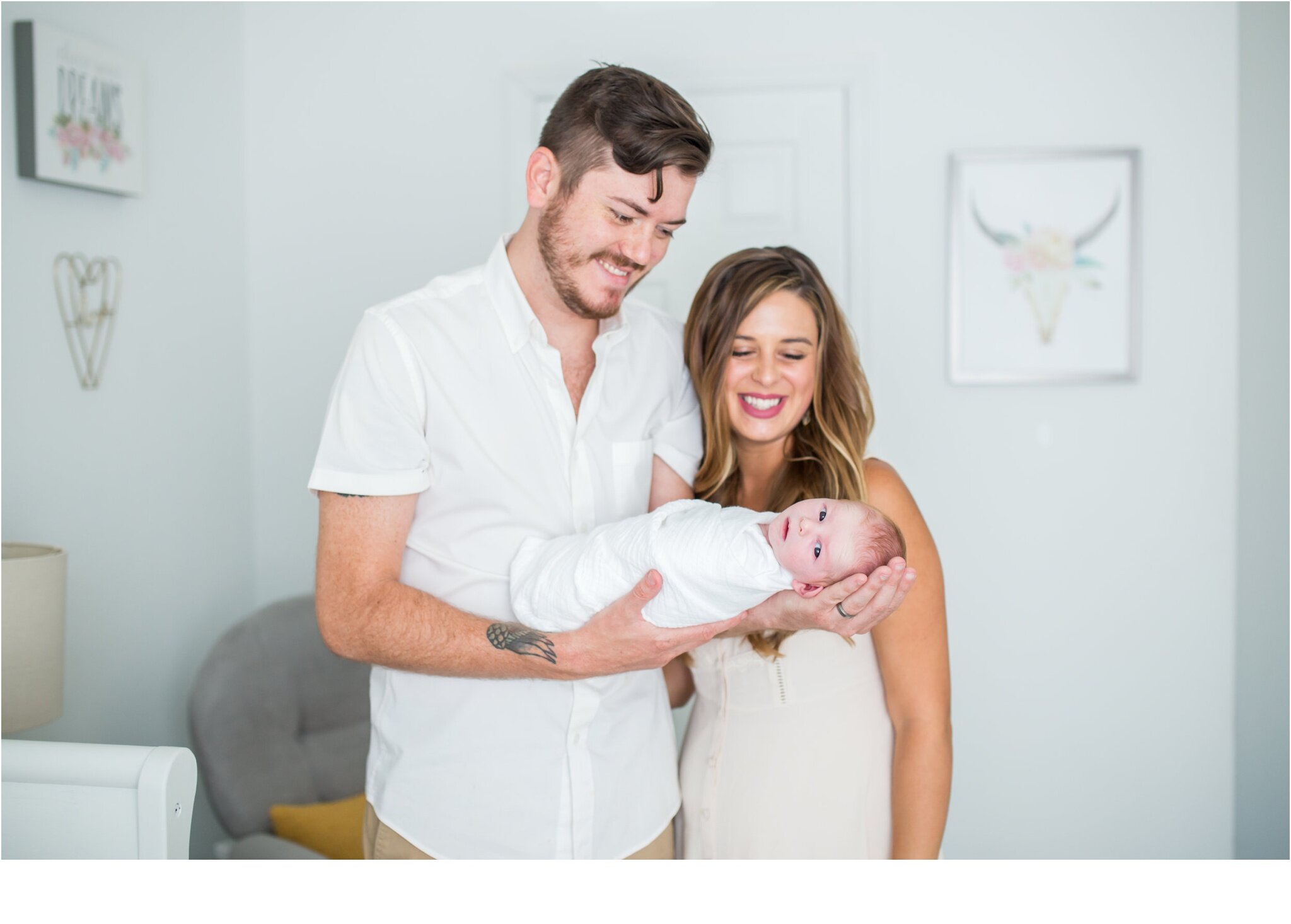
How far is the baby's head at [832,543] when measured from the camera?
1403 mm

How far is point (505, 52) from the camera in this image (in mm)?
2836

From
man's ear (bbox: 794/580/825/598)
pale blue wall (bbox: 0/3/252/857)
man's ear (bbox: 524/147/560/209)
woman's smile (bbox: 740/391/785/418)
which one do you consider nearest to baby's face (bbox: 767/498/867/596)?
man's ear (bbox: 794/580/825/598)

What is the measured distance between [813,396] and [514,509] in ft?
1.85

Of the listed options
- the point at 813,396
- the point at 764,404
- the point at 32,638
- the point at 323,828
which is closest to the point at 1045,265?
the point at 813,396

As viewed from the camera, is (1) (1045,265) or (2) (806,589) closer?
(2) (806,589)

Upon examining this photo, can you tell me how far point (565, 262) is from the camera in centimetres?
156

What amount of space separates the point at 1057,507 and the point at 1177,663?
1.86ft

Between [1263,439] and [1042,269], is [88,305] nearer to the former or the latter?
[1042,269]

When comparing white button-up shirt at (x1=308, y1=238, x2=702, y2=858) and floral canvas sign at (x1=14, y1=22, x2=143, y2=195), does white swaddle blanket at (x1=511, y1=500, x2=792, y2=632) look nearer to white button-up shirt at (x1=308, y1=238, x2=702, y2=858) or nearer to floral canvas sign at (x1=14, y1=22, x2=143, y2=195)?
white button-up shirt at (x1=308, y1=238, x2=702, y2=858)

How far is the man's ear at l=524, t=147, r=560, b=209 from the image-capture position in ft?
5.11

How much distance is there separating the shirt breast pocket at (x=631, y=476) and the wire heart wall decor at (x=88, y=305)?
135 centimetres
